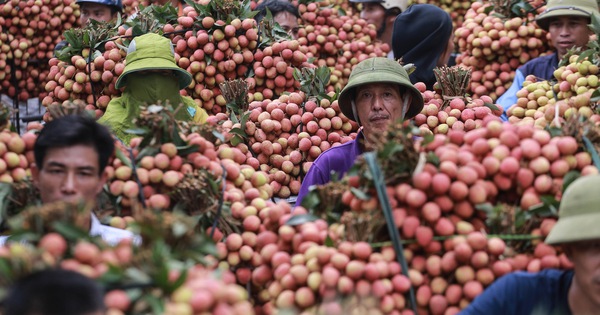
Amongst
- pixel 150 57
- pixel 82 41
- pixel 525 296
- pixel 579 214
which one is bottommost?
pixel 525 296

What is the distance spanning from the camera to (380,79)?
3.23 metres

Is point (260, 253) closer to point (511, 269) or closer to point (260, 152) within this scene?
point (511, 269)

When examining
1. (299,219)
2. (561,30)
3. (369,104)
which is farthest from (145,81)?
(561,30)

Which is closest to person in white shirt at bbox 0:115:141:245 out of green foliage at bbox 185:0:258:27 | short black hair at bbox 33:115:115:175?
short black hair at bbox 33:115:115:175

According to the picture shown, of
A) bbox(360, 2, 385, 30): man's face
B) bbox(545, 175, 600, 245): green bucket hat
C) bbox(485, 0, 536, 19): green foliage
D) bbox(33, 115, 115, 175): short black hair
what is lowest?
bbox(545, 175, 600, 245): green bucket hat

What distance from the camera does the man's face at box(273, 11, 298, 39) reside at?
4.83 m

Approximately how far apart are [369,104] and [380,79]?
0.15m

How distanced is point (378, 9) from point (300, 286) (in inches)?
159

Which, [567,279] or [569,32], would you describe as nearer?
[567,279]

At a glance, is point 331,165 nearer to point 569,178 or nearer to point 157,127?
point 157,127

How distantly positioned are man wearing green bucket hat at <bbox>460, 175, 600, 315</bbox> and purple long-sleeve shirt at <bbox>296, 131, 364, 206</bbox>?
1294 mm

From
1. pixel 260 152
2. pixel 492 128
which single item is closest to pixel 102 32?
pixel 260 152

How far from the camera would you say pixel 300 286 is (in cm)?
210

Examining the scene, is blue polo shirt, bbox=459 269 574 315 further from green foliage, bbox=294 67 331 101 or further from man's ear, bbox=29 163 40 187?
green foliage, bbox=294 67 331 101
